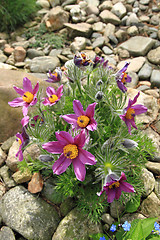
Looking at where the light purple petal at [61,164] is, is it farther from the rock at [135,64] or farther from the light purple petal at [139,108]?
the rock at [135,64]

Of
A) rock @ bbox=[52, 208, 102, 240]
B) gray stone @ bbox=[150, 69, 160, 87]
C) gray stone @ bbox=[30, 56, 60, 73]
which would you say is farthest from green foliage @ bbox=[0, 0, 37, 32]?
rock @ bbox=[52, 208, 102, 240]

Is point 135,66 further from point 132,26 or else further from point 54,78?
point 54,78

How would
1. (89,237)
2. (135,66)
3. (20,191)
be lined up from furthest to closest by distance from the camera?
1. (135,66)
2. (20,191)
3. (89,237)

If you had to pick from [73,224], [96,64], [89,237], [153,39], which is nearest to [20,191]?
[73,224]

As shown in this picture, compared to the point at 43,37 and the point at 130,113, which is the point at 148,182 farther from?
the point at 43,37

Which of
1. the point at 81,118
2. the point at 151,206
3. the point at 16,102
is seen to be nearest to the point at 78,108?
the point at 81,118

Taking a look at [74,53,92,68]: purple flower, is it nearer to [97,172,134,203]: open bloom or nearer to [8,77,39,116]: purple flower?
[8,77,39,116]: purple flower
